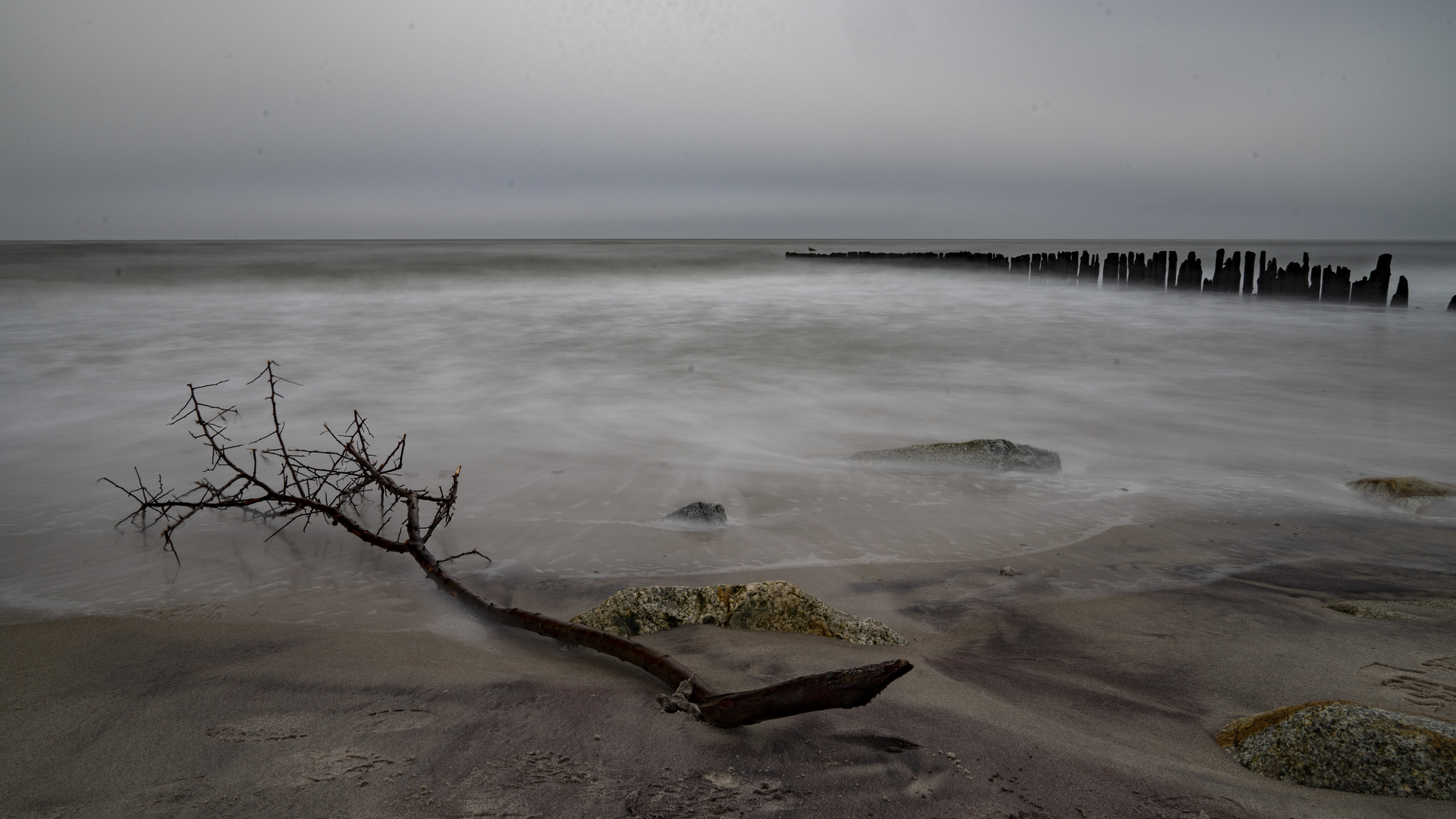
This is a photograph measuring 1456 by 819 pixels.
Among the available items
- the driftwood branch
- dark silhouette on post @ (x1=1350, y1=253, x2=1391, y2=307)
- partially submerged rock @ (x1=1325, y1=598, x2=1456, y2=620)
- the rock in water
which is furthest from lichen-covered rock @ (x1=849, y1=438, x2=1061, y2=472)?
dark silhouette on post @ (x1=1350, y1=253, x2=1391, y2=307)

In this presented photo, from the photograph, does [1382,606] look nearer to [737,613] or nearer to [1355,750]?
[1355,750]

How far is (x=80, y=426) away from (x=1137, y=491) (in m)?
8.92

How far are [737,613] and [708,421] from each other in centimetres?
476

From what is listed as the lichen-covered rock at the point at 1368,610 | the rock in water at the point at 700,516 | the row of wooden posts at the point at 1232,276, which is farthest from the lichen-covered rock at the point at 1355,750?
the row of wooden posts at the point at 1232,276

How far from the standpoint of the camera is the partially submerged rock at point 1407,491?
4844 mm

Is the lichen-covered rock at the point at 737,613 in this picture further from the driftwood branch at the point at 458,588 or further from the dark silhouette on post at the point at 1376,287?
the dark silhouette on post at the point at 1376,287

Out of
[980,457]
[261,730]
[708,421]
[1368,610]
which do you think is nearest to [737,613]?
[261,730]

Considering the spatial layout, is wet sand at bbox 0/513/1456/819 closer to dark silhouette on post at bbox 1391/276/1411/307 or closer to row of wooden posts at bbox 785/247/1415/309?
dark silhouette on post at bbox 1391/276/1411/307

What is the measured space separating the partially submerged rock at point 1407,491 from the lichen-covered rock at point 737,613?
13.5 feet

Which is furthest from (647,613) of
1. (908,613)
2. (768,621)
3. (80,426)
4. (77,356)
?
(77,356)

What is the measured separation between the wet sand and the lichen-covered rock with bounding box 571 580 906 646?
0.08m

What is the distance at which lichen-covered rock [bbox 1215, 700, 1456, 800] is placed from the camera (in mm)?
1854

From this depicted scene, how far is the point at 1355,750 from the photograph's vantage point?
193cm

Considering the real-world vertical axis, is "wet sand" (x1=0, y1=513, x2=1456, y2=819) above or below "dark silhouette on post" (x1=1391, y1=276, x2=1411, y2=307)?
below
